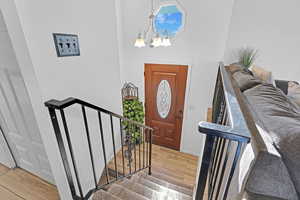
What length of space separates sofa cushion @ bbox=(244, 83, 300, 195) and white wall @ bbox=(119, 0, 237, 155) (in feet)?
6.68

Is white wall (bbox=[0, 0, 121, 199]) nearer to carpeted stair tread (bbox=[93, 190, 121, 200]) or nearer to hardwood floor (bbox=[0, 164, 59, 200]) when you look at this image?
carpeted stair tread (bbox=[93, 190, 121, 200])

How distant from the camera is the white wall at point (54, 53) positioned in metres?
0.95

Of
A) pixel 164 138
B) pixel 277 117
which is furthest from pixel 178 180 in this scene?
pixel 277 117

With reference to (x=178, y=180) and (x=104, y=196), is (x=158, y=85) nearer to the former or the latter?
(x=178, y=180)

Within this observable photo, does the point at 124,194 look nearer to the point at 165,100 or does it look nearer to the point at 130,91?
the point at 165,100

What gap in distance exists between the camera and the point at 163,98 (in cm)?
330

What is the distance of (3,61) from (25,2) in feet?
1.97

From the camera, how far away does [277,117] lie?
529 mm

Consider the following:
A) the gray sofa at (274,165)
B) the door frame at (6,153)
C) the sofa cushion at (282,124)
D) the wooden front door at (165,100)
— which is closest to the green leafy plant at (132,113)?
the wooden front door at (165,100)

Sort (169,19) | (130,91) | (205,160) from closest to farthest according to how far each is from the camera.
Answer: (205,160), (169,19), (130,91)

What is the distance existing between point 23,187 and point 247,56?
374 centimetres

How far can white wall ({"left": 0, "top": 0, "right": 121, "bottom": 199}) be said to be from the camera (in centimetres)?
95

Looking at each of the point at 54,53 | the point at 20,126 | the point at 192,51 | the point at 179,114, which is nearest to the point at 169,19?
the point at 192,51

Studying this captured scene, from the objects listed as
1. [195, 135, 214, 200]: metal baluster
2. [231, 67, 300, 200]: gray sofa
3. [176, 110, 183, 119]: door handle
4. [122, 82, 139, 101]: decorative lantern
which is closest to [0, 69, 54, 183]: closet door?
[195, 135, 214, 200]: metal baluster
